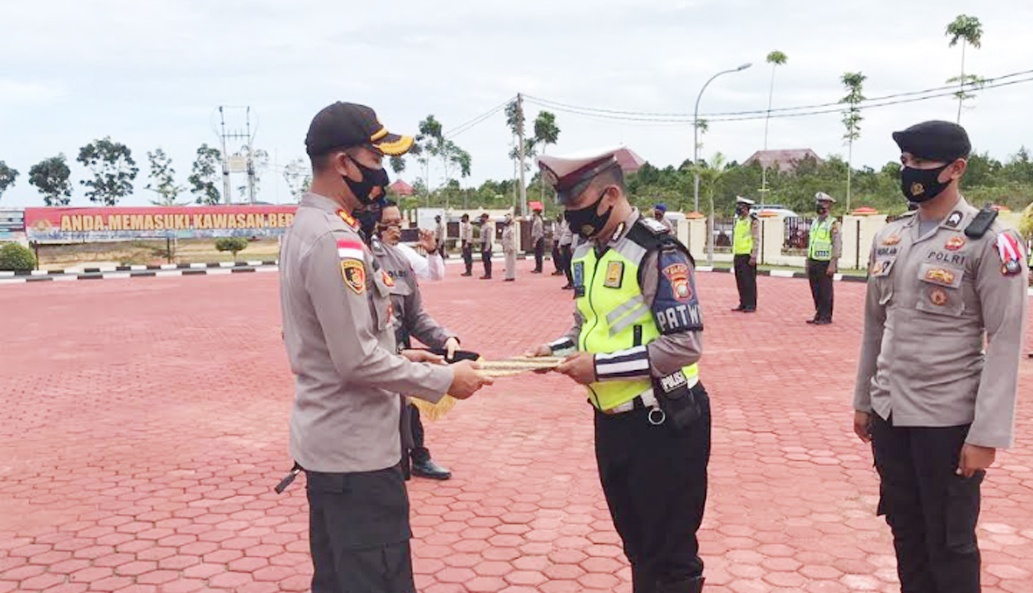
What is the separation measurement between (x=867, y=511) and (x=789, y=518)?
1.48 ft

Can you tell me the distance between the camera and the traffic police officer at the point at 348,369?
Answer: 2.15 meters

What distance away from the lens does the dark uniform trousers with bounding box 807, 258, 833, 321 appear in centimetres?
1071

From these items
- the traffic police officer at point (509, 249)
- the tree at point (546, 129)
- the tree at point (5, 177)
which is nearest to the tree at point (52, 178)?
the tree at point (5, 177)

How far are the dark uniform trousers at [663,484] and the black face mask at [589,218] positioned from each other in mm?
618

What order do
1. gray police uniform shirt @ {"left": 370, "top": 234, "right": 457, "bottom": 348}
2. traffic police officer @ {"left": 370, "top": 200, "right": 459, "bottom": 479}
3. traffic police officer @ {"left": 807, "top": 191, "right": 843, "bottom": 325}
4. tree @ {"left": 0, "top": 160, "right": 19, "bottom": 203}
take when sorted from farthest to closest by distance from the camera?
1. tree @ {"left": 0, "top": 160, "right": 19, "bottom": 203}
2. traffic police officer @ {"left": 807, "top": 191, "right": 843, "bottom": 325}
3. gray police uniform shirt @ {"left": 370, "top": 234, "right": 457, "bottom": 348}
4. traffic police officer @ {"left": 370, "top": 200, "right": 459, "bottom": 479}

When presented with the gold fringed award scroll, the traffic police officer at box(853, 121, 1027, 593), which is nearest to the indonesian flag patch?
the traffic police officer at box(853, 121, 1027, 593)

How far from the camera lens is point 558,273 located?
20547 millimetres

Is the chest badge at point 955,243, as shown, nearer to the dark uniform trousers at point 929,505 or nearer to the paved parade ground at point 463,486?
the dark uniform trousers at point 929,505

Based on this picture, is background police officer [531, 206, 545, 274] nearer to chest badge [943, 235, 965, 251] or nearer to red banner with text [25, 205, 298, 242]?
red banner with text [25, 205, 298, 242]

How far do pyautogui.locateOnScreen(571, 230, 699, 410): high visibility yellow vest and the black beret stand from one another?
0.98 m

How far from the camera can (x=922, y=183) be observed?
2.59 m

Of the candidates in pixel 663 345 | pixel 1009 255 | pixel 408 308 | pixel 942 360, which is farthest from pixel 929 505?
pixel 408 308

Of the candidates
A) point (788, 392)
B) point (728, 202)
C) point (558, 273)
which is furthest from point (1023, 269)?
point (728, 202)

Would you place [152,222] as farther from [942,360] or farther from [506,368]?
[942,360]
